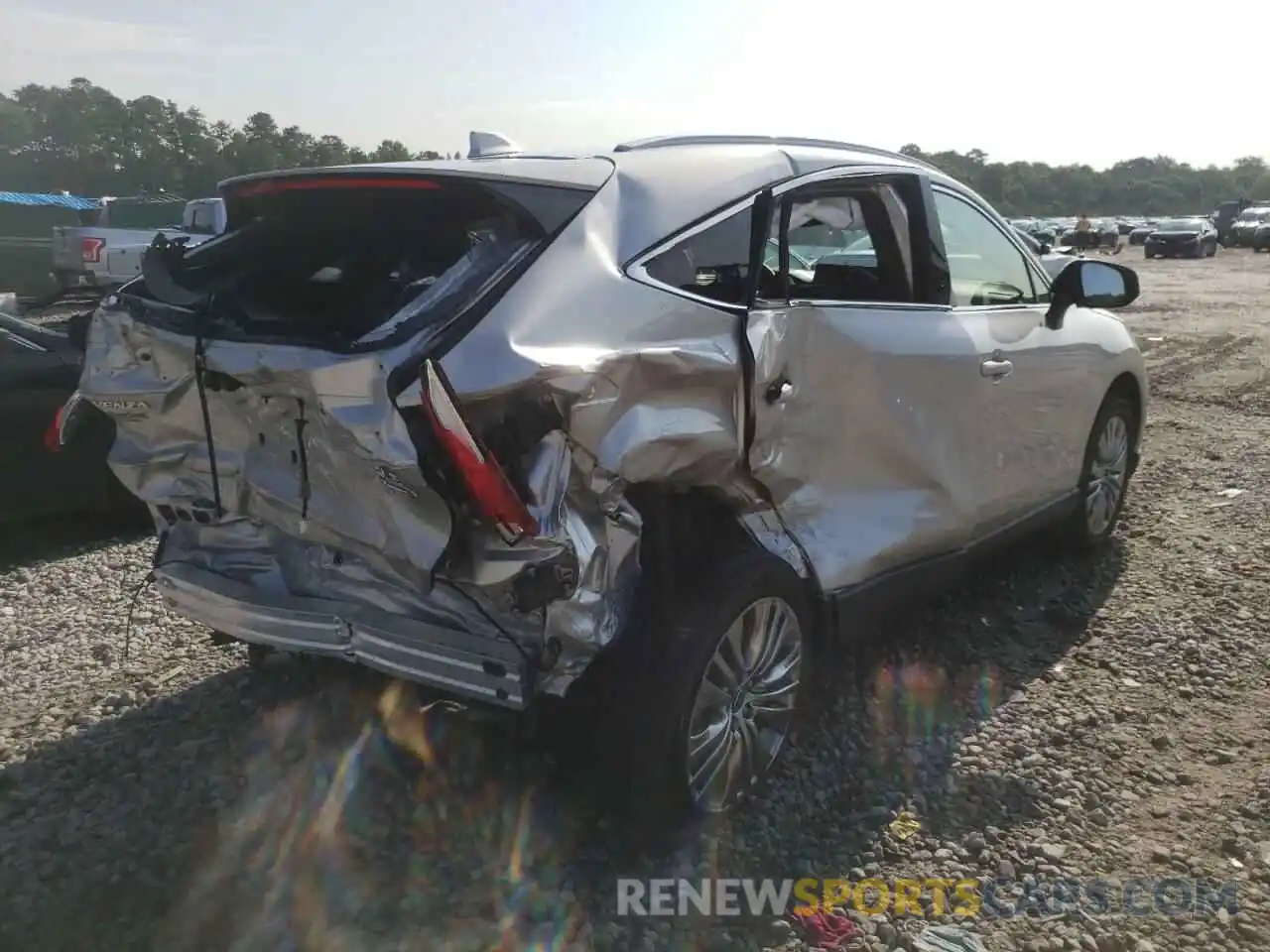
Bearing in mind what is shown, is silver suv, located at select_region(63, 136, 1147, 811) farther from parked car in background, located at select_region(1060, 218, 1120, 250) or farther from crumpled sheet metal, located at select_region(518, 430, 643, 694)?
parked car in background, located at select_region(1060, 218, 1120, 250)

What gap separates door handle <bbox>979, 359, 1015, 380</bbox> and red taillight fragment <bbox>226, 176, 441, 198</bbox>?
2220 millimetres

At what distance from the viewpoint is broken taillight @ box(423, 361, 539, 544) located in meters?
2.32

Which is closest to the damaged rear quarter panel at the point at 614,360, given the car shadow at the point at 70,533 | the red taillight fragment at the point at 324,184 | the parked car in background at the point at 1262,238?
the red taillight fragment at the point at 324,184

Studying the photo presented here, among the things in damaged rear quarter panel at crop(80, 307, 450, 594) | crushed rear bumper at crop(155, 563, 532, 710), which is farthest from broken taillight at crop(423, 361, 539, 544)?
crushed rear bumper at crop(155, 563, 532, 710)

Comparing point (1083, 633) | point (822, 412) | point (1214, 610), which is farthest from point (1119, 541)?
point (822, 412)

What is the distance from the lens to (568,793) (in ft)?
10.8

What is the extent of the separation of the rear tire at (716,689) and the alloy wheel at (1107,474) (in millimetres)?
2560

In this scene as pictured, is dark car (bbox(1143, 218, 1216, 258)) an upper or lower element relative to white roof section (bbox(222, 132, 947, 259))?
lower

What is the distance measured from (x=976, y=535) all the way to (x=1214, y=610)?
4.74 ft

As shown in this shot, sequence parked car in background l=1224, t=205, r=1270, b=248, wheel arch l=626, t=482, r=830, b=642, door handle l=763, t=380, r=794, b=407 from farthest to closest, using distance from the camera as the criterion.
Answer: parked car in background l=1224, t=205, r=1270, b=248 → door handle l=763, t=380, r=794, b=407 → wheel arch l=626, t=482, r=830, b=642

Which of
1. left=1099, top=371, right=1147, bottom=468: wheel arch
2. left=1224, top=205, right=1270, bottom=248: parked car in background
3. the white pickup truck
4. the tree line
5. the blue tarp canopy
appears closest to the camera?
left=1099, top=371, right=1147, bottom=468: wheel arch

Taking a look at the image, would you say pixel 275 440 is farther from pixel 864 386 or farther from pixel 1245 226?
pixel 1245 226

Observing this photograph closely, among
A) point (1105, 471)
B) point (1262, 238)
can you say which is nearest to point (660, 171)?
point (1105, 471)

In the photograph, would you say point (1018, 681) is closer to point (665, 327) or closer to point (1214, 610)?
point (1214, 610)
